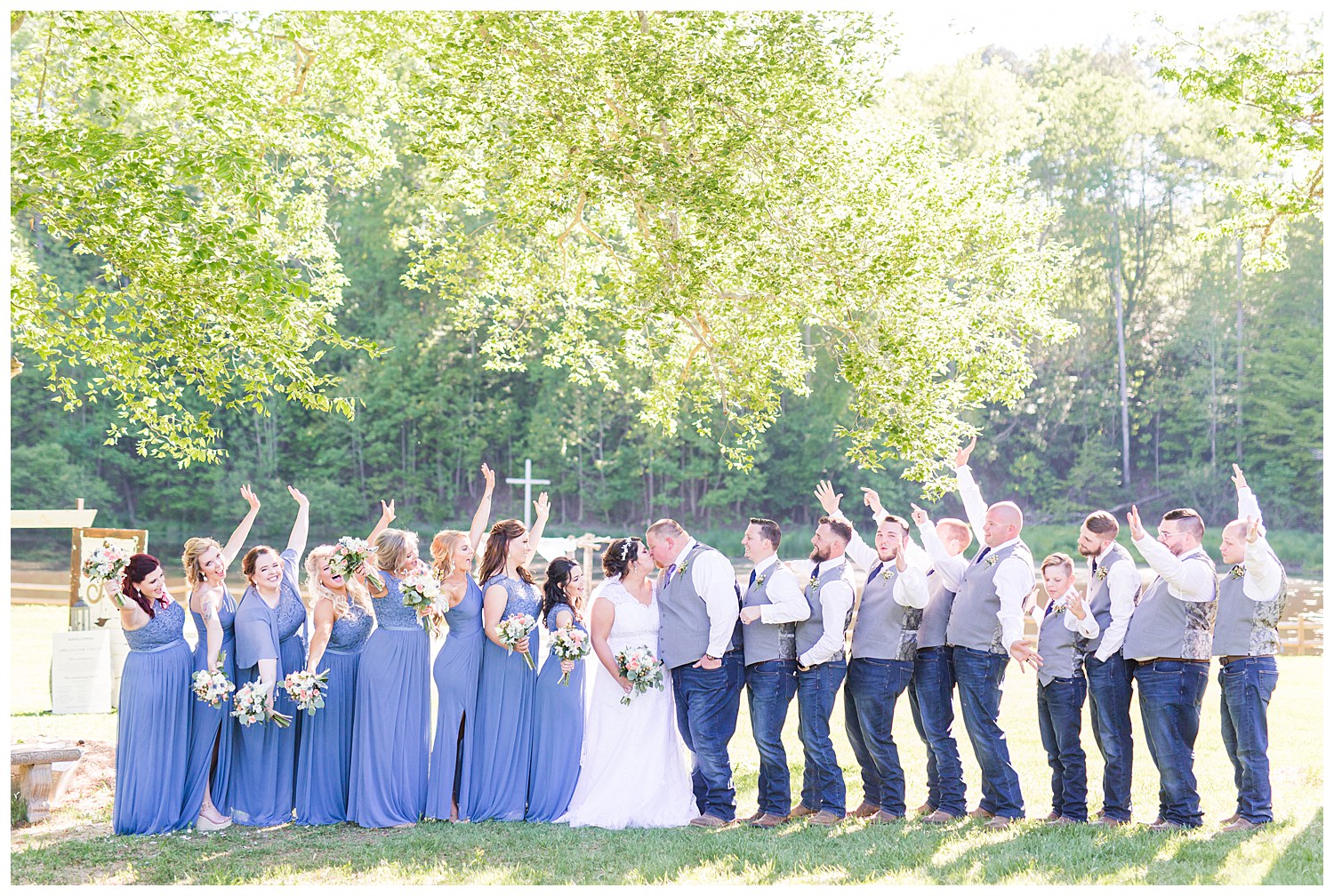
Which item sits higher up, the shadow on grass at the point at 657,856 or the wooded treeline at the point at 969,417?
the wooded treeline at the point at 969,417

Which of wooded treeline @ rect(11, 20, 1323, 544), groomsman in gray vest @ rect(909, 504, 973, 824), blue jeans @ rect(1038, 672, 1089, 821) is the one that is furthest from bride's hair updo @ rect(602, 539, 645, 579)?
wooded treeline @ rect(11, 20, 1323, 544)

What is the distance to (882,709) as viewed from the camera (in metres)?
7.59

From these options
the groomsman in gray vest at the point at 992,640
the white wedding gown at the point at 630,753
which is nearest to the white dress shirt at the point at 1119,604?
the groomsman in gray vest at the point at 992,640

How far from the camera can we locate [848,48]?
39.0 feet

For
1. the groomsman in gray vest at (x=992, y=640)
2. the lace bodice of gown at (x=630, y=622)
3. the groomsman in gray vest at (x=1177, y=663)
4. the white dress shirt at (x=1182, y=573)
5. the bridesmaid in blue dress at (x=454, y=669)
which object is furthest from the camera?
the lace bodice of gown at (x=630, y=622)

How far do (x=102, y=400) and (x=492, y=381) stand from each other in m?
14.0

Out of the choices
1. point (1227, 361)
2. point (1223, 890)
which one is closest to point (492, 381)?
point (1227, 361)

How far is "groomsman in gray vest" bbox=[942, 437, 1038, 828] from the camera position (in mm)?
7410

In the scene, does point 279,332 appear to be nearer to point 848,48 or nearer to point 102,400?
point 848,48

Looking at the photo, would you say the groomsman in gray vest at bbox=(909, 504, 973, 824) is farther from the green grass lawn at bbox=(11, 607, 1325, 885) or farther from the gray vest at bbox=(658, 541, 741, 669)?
the gray vest at bbox=(658, 541, 741, 669)

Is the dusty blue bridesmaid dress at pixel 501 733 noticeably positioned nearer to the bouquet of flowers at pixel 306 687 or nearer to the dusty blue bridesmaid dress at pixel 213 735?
the bouquet of flowers at pixel 306 687

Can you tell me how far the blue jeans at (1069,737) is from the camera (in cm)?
742

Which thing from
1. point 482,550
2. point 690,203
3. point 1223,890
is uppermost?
point 690,203

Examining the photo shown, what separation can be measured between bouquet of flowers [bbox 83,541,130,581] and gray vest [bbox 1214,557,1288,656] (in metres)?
6.45
